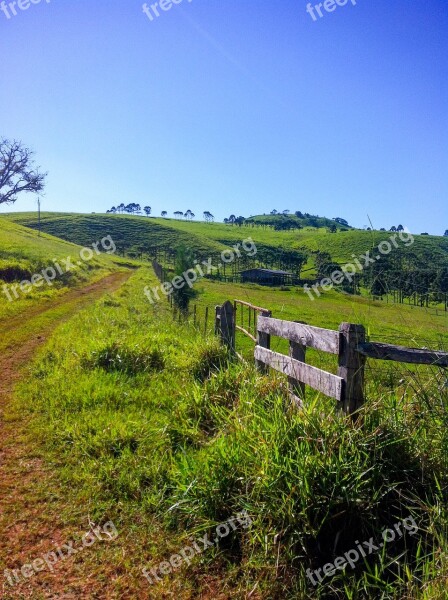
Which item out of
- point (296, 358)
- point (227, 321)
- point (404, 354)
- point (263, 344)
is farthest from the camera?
point (227, 321)

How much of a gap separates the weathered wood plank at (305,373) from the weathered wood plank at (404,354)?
0.39 metres

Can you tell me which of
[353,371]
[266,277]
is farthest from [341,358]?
[266,277]

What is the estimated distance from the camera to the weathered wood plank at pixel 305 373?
13.2ft

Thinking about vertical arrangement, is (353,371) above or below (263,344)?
above

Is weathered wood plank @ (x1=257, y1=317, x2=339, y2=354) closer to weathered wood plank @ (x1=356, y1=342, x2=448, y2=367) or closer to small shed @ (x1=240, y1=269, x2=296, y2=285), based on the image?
weathered wood plank @ (x1=356, y1=342, x2=448, y2=367)

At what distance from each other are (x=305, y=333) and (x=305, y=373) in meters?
0.44

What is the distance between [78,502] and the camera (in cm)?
414

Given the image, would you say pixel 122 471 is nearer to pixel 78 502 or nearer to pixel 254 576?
pixel 78 502

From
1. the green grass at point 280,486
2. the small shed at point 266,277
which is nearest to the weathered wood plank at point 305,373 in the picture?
the green grass at point 280,486

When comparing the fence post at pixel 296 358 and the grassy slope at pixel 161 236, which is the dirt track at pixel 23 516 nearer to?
the fence post at pixel 296 358

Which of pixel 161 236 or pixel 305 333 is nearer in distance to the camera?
pixel 305 333

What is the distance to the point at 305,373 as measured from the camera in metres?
4.71

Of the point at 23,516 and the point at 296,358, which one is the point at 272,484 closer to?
the point at 296,358

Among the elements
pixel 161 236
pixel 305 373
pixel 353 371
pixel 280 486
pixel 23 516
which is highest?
pixel 161 236
